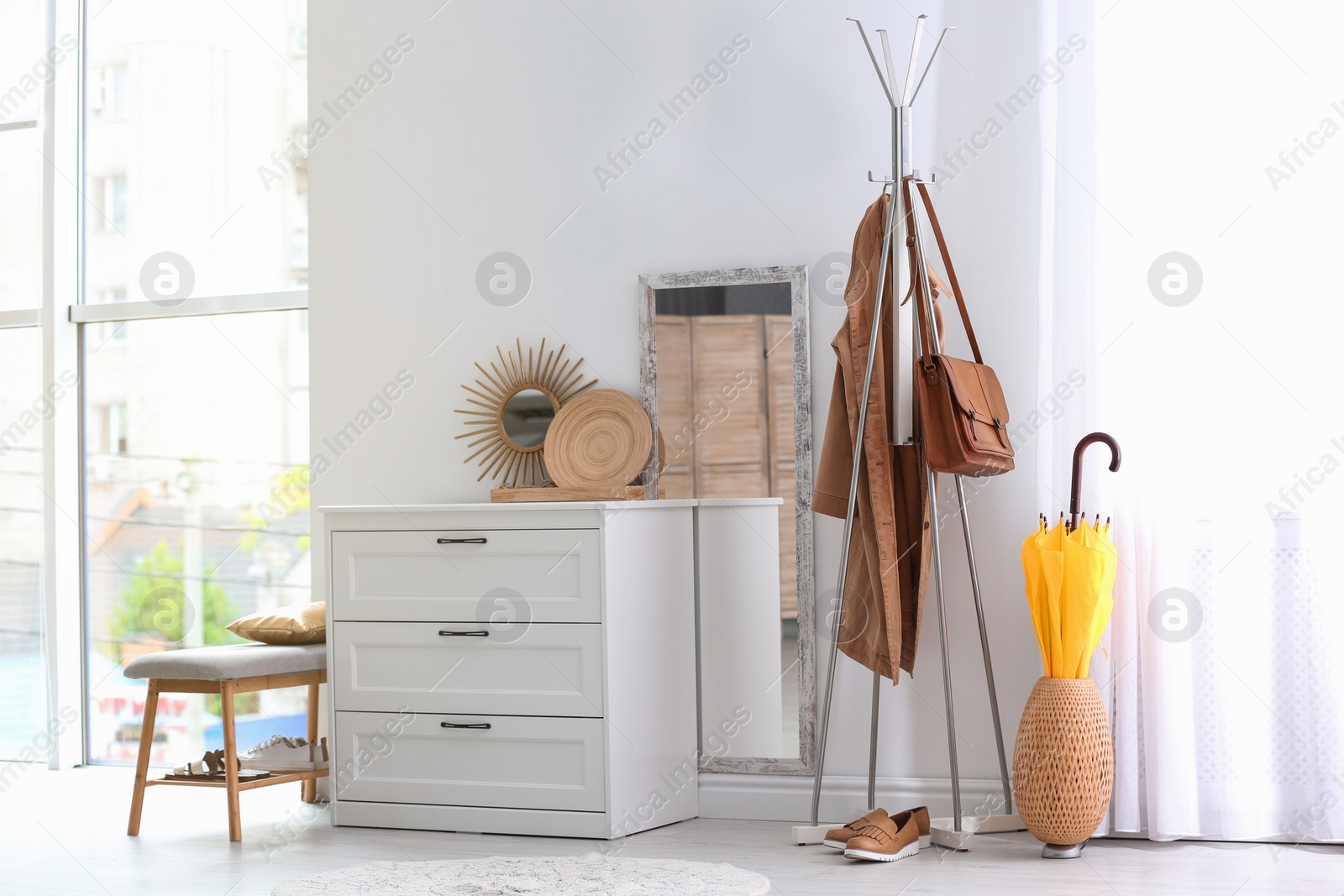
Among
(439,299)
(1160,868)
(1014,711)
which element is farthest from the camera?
(439,299)

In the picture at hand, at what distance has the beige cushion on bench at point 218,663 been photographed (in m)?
3.29

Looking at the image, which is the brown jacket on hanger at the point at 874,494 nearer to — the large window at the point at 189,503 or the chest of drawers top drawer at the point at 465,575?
the chest of drawers top drawer at the point at 465,575

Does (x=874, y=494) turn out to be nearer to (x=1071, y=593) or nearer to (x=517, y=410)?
(x=1071, y=593)

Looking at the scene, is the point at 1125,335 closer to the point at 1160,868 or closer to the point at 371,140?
the point at 1160,868

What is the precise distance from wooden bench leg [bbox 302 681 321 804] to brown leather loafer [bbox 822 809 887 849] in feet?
5.19

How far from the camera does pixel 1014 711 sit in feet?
10.8

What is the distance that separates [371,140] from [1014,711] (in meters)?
2.58

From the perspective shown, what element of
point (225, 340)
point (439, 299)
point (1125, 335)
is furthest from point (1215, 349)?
point (225, 340)

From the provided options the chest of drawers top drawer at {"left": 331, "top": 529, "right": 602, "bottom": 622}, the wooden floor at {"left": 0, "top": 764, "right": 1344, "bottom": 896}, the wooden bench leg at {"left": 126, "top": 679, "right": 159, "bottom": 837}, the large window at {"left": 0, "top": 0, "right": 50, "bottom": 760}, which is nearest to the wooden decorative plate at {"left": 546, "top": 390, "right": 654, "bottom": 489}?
the chest of drawers top drawer at {"left": 331, "top": 529, "right": 602, "bottom": 622}

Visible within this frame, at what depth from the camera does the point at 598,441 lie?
142 inches

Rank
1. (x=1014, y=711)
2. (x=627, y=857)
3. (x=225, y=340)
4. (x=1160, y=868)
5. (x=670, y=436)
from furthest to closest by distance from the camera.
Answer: (x=225, y=340)
(x=670, y=436)
(x=1014, y=711)
(x=627, y=857)
(x=1160, y=868)

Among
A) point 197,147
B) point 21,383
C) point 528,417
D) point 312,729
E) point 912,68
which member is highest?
point 197,147

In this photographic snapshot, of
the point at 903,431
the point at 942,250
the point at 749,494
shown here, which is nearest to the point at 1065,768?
the point at 903,431

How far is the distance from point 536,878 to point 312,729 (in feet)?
4.39
